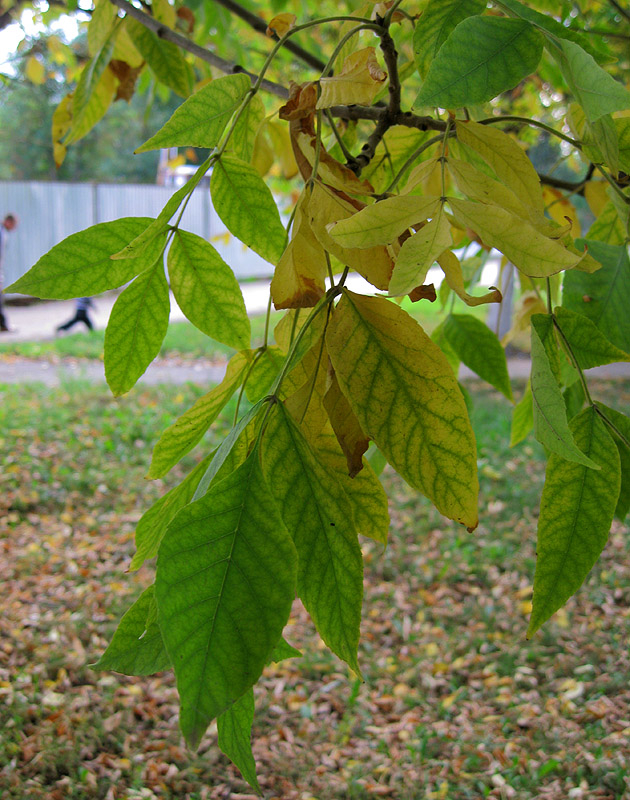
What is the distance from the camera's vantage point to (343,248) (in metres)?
0.40

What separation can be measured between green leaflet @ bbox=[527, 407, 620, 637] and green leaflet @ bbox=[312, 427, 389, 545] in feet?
0.34

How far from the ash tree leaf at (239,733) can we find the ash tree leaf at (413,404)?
163 mm

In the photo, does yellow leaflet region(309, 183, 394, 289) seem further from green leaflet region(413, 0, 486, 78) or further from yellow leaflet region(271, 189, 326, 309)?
green leaflet region(413, 0, 486, 78)

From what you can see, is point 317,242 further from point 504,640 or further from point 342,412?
point 504,640

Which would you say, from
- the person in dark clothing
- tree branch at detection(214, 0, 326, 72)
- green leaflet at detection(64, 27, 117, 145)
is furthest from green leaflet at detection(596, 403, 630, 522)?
the person in dark clothing

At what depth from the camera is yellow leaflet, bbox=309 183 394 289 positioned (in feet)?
1.31

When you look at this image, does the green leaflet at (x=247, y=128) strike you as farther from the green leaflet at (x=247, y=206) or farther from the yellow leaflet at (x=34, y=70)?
the yellow leaflet at (x=34, y=70)

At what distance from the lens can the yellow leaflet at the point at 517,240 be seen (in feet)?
1.20

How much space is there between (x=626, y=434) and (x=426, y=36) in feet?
1.07

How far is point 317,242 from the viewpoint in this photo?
1.41 ft

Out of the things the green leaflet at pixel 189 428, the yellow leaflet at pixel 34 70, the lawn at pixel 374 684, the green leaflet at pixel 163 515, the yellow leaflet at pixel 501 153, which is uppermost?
the yellow leaflet at pixel 34 70

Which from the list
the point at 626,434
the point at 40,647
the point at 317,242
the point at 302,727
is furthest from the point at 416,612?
the point at 317,242

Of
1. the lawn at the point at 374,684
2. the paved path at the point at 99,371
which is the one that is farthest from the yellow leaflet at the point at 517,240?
the paved path at the point at 99,371

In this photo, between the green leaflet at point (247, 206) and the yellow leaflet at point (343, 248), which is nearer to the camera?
the yellow leaflet at point (343, 248)
